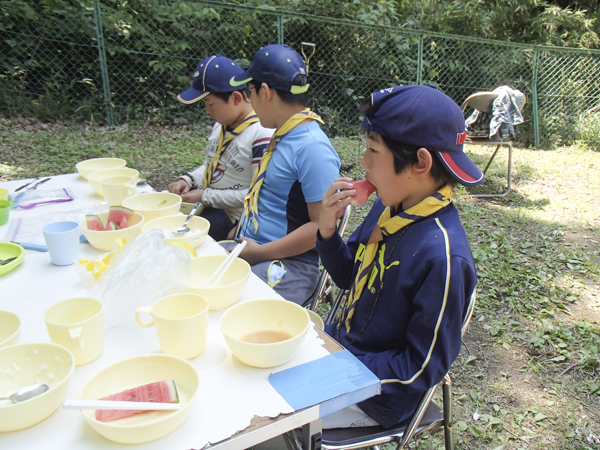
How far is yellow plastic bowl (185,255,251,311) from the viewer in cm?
145

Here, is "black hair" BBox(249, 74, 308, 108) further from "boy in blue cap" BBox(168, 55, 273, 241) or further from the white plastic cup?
the white plastic cup

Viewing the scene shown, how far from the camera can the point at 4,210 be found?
2180 millimetres

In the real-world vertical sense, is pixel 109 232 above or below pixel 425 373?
above

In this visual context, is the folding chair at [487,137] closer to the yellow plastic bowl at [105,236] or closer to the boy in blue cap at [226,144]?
the boy in blue cap at [226,144]

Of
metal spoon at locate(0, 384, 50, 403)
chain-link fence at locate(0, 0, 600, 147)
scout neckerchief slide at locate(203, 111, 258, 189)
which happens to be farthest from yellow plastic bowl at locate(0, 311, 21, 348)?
Result: chain-link fence at locate(0, 0, 600, 147)

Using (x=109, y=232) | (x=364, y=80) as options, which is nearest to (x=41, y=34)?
(x=364, y=80)

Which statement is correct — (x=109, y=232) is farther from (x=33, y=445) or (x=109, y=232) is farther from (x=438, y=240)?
(x=438, y=240)

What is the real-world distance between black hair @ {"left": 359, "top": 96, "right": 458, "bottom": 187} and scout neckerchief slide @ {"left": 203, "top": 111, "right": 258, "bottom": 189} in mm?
1461

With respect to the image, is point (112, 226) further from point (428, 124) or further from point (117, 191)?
point (428, 124)

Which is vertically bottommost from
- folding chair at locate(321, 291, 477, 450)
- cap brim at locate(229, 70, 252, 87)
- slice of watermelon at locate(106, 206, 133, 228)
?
folding chair at locate(321, 291, 477, 450)

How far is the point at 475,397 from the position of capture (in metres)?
2.66

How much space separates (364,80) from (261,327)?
855 centimetres

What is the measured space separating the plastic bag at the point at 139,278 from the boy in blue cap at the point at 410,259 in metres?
0.65

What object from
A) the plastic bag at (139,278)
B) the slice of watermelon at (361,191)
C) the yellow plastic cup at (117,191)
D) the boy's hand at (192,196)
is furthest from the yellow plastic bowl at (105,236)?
the boy's hand at (192,196)
